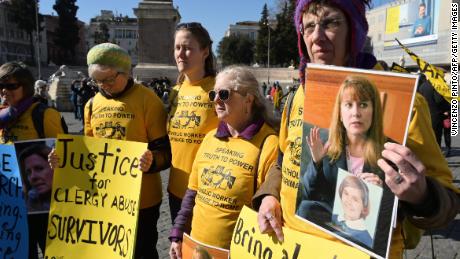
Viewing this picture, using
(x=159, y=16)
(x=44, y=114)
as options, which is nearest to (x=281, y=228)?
(x=44, y=114)

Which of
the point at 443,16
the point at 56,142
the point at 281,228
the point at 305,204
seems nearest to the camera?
the point at 305,204

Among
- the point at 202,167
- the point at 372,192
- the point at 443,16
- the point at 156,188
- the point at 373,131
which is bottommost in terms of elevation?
the point at 156,188

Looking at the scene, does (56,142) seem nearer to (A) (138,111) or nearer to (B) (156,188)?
(A) (138,111)

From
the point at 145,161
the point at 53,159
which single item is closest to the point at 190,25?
the point at 145,161

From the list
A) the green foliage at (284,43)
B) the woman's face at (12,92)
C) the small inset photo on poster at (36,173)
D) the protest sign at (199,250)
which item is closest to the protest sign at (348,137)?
the protest sign at (199,250)

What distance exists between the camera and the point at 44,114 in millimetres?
3379

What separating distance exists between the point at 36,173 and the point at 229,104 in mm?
1706

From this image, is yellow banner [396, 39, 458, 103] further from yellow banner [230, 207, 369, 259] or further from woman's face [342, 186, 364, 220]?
woman's face [342, 186, 364, 220]

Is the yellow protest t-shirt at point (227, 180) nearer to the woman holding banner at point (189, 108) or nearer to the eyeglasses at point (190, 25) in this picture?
the woman holding banner at point (189, 108)

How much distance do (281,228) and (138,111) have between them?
165 centimetres

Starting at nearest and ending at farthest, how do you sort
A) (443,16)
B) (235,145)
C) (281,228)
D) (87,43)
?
(281,228)
(235,145)
(443,16)
(87,43)

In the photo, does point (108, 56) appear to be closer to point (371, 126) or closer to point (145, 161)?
point (145, 161)

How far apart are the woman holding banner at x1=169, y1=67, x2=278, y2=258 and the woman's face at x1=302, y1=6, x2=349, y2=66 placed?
0.79 metres

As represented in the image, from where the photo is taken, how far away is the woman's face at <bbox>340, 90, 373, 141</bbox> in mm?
1465
